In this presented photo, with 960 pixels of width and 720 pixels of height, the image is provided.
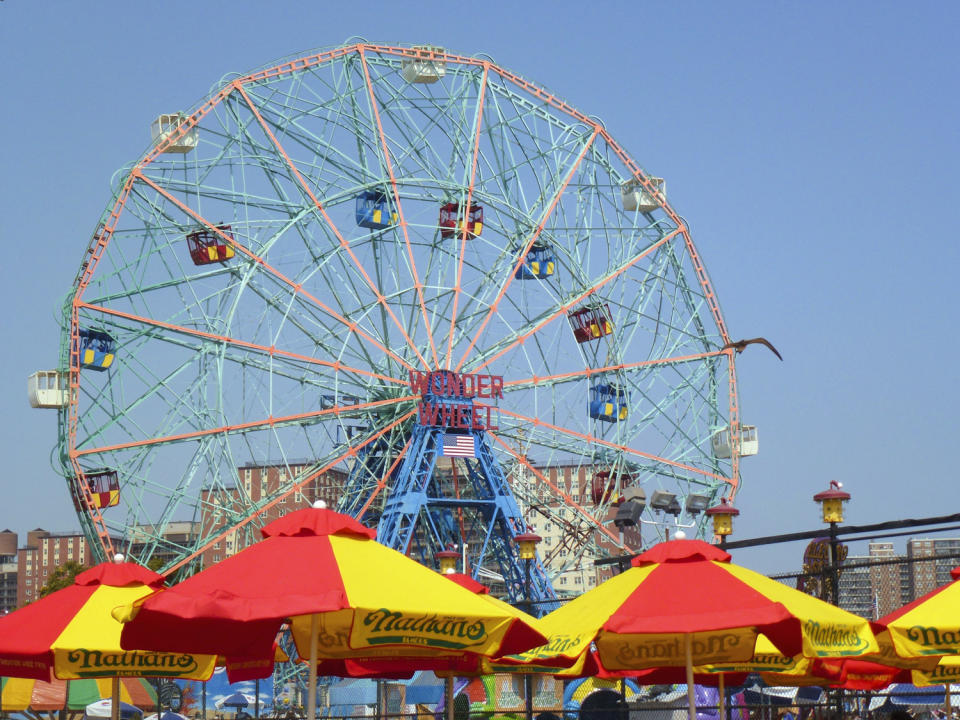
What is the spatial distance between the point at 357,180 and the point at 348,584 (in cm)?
3087

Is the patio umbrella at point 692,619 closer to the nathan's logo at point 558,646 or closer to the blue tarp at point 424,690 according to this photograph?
the nathan's logo at point 558,646

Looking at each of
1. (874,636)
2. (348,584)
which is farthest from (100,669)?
(874,636)

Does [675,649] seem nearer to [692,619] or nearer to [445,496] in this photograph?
[692,619]

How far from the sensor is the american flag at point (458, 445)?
3850 centimetres

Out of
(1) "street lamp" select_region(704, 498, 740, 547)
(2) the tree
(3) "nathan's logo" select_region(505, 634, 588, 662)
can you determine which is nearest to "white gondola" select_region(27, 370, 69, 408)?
(1) "street lamp" select_region(704, 498, 740, 547)

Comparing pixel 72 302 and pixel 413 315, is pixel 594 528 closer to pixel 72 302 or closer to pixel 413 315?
pixel 413 315

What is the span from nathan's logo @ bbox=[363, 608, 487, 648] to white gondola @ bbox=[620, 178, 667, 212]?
113 feet

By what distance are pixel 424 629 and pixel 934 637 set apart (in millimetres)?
4027

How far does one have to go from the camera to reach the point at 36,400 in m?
35.4

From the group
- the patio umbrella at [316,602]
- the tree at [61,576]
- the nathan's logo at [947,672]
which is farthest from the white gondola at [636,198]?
the tree at [61,576]

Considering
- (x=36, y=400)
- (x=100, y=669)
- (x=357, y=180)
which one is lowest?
(x=100, y=669)

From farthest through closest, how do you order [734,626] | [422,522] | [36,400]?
[422,522] → [36,400] → [734,626]

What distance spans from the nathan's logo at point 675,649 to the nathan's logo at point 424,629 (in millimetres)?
1981

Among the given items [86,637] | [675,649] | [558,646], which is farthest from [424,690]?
[675,649]
